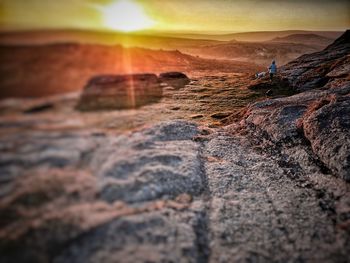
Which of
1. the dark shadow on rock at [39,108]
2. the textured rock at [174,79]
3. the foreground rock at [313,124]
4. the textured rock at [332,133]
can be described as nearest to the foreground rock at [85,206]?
the dark shadow on rock at [39,108]

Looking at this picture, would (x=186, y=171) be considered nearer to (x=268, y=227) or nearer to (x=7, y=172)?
(x=268, y=227)

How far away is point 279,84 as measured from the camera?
32344mm

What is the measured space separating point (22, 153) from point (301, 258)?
784 cm

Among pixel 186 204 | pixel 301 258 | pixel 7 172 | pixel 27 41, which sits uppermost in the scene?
pixel 27 41

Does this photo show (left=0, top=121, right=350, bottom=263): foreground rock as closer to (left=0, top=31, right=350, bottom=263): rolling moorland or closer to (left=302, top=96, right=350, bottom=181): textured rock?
(left=0, top=31, right=350, bottom=263): rolling moorland

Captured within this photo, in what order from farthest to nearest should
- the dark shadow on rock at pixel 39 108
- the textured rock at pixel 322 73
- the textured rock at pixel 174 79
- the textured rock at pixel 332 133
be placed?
the textured rock at pixel 174 79 < the textured rock at pixel 322 73 < the textured rock at pixel 332 133 < the dark shadow on rock at pixel 39 108

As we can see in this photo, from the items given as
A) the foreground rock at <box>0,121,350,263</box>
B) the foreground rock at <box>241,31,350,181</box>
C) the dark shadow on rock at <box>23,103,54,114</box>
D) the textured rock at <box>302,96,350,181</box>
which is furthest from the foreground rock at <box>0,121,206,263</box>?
the foreground rock at <box>241,31,350,181</box>

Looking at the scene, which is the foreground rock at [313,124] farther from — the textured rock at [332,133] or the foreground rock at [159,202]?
the foreground rock at [159,202]

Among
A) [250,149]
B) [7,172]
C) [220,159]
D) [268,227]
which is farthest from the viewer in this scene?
[250,149]

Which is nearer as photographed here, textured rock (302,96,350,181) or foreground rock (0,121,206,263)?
foreground rock (0,121,206,263)

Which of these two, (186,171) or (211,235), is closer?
(211,235)

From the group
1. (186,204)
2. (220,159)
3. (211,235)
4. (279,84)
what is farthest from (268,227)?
(279,84)

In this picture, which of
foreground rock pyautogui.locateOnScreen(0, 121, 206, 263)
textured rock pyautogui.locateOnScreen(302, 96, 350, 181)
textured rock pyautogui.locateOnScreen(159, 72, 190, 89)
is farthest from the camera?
textured rock pyautogui.locateOnScreen(159, 72, 190, 89)

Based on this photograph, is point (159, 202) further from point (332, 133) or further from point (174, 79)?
point (174, 79)
